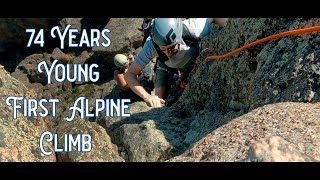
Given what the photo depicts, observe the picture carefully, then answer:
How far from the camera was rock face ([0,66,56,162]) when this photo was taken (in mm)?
6983

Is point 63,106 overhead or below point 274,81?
overhead

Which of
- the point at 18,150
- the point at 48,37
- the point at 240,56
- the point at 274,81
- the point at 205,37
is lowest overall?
the point at 18,150

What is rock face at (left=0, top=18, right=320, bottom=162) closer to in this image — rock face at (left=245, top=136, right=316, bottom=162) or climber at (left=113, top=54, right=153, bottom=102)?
rock face at (left=245, top=136, right=316, bottom=162)

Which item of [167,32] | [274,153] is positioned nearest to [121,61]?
[167,32]

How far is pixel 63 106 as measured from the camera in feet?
64.6

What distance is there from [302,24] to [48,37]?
19.6 meters

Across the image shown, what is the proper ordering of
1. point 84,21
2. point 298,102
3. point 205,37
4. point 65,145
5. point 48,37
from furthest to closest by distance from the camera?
point 48,37, point 84,21, point 205,37, point 65,145, point 298,102

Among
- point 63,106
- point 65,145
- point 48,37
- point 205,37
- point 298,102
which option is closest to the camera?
point 298,102

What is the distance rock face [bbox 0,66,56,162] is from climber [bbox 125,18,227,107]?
2.36 m

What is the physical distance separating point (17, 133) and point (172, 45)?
3430mm

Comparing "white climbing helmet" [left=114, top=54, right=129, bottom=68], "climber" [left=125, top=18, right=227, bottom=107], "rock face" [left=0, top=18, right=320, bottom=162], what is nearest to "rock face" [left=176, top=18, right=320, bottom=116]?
"rock face" [left=0, top=18, right=320, bottom=162]

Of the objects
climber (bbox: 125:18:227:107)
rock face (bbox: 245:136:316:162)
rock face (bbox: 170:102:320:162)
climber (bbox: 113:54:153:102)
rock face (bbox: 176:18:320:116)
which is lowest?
rock face (bbox: 245:136:316:162)

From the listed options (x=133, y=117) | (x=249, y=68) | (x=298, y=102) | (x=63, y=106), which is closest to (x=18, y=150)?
(x=133, y=117)

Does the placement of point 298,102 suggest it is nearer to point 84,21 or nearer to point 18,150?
point 18,150
